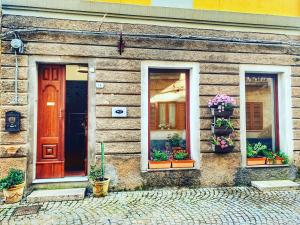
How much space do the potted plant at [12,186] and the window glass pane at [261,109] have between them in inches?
235

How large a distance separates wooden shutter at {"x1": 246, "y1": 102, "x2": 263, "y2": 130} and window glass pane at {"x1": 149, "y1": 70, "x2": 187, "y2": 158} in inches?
74.7

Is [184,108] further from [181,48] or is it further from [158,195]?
[158,195]

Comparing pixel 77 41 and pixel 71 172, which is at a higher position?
pixel 77 41

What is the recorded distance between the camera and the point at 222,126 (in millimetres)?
6551

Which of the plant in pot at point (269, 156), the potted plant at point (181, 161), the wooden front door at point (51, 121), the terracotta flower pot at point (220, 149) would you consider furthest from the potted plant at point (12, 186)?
the plant in pot at point (269, 156)

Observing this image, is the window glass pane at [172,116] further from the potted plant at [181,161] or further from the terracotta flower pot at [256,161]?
the terracotta flower pot at [256,161]

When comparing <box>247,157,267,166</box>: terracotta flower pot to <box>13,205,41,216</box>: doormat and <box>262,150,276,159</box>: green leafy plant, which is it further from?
<box>13,205,41,216</box>: doormat

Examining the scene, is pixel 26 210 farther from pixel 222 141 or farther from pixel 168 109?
pixel 222 141

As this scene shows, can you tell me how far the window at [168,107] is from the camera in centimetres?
698

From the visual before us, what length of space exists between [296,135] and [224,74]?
265 cm

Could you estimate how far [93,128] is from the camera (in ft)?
20.6

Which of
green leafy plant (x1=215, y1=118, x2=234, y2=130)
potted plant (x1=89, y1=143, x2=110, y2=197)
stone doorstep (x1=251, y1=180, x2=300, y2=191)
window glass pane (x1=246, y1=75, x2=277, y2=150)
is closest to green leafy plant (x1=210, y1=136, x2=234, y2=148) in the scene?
green leafy plant (x1=215, y1=118, x2=234, y2=130)

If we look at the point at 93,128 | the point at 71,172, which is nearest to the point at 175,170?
the point at 93,128

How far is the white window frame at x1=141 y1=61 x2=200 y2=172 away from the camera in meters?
6.50
